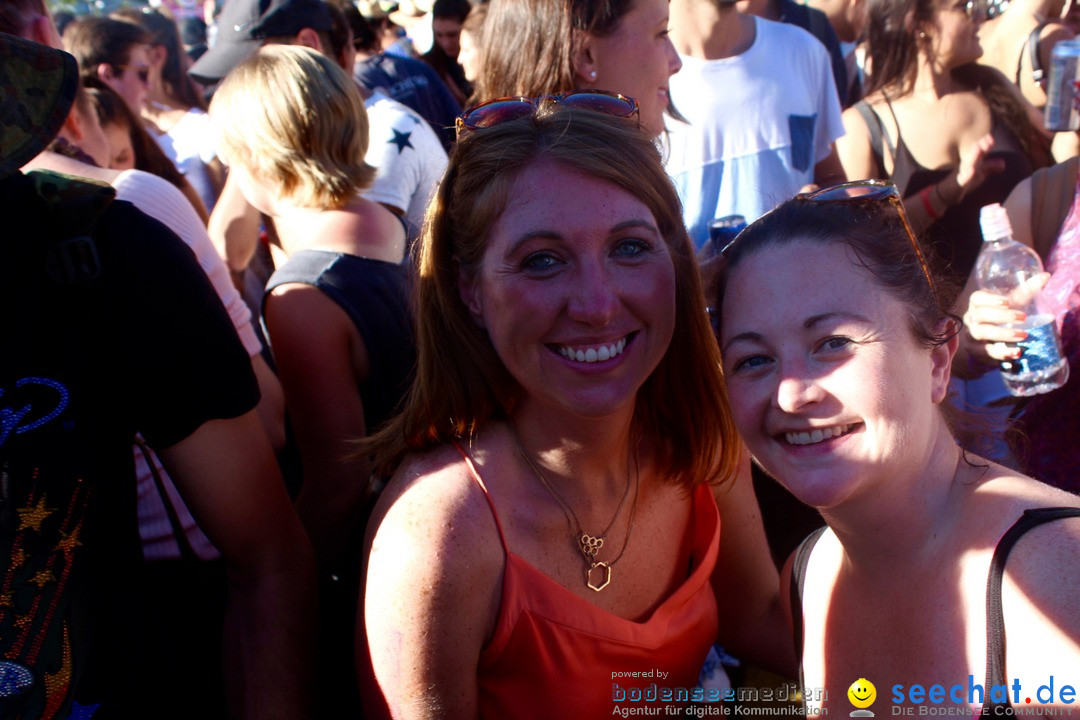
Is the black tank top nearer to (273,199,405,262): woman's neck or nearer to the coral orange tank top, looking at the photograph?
(273,199,405,262): woman's neck

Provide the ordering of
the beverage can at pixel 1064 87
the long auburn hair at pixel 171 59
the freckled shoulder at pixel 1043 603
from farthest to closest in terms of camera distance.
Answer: the long auburn hair at pixel 171 59
the beverage can at pixel 1064 87
the freckled shoulder at pixel 1043 603

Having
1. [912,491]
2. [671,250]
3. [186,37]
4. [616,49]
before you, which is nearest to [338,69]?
[616,49]

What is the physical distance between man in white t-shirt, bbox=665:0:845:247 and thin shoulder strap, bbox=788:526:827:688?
1.69 m

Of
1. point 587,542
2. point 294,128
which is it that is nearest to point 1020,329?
point 587,542

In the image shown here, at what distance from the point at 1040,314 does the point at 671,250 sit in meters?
1.14

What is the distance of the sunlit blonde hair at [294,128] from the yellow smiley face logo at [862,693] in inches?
83.4

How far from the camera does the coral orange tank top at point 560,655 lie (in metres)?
1.75

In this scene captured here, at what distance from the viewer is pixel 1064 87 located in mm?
3006

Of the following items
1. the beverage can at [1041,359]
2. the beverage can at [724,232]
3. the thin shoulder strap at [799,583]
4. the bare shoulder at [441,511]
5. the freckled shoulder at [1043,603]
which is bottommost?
the thin shoulder strap at [799,583]

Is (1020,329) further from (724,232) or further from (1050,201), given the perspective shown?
(724,232)

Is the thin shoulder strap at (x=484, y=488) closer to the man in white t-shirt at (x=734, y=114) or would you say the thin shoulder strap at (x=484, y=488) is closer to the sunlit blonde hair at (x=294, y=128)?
the sunlit blonde hair at (x=294, y=128)

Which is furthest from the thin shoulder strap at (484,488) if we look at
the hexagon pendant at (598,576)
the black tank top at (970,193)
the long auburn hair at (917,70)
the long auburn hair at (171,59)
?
the long auburn hair at (171,59)

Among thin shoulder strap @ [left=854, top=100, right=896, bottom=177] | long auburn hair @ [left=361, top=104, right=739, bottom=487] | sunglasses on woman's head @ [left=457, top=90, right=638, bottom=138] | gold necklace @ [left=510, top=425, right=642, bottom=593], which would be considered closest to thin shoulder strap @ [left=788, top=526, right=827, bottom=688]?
long auburn hair @ [left=361, top=104, right=739, bottom=487]

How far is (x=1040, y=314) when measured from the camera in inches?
92.4
